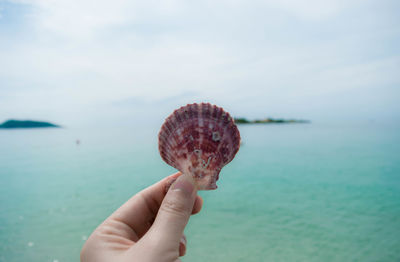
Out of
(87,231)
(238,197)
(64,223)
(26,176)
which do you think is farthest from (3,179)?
(238,197)

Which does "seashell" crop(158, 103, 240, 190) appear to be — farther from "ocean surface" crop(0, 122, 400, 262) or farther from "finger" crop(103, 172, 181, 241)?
"ocean surface" crop(0, 122, 400, 262)

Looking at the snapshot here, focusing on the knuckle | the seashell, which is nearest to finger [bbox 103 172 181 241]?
the seashell

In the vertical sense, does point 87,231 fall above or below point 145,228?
below

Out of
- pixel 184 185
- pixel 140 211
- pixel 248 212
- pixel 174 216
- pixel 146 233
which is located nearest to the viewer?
pixel 146 233

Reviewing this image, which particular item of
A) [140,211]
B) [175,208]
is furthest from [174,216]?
[140,211]

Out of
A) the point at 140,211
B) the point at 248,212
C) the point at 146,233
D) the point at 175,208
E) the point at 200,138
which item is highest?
the point at 200,138

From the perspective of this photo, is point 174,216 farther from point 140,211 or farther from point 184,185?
point 140,211

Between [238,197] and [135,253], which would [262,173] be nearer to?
[238,197]
